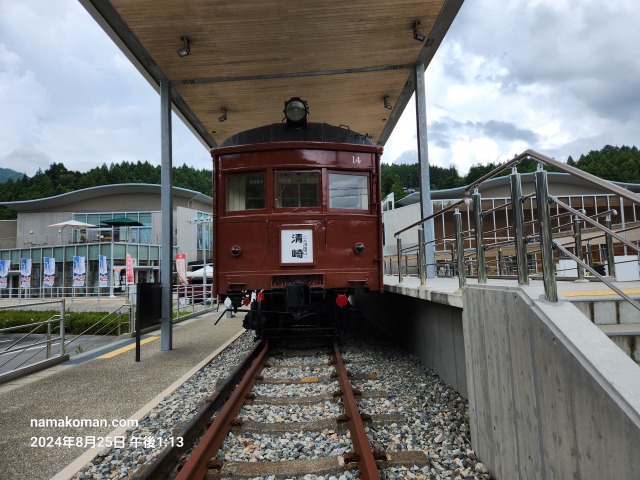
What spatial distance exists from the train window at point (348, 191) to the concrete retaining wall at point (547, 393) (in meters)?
3.71

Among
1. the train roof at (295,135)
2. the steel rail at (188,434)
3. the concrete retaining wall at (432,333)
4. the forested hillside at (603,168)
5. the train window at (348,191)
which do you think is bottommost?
the steel rail at (188,434)

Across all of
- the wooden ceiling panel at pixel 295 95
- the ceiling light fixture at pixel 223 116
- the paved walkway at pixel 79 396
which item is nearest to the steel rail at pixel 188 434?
the paved walkway at pixel 79 396

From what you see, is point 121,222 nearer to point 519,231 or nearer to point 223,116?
point 223,116

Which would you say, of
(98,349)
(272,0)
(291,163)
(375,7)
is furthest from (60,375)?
(375,7)

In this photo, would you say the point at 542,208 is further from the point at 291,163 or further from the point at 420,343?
the point at 291,163

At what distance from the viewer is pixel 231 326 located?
11078 mm

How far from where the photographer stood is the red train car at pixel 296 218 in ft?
21.3

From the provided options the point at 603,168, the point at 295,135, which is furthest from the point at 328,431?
the point at 603,168

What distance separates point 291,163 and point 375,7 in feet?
9.01

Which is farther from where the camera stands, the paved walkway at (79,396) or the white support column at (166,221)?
the white support column at (166,221)

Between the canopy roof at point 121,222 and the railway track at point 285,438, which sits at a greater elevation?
the canopy roof at point 121,222

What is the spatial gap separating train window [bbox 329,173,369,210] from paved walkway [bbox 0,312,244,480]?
10.8ft

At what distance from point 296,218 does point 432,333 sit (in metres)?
2.56

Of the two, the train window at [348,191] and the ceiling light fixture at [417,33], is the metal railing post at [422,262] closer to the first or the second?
the train window at [348,191]
